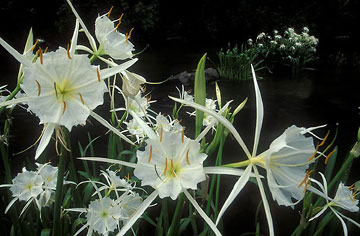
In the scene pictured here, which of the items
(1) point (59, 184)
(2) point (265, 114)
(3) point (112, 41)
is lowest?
(2) point (265, 114)

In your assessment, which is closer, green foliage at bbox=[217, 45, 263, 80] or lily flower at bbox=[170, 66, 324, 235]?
lily flower at bbox=[170, 66, 324, 235]

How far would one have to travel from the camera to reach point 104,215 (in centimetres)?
106

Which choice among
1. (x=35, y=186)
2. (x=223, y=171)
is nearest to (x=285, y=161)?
(x=223, y=171)

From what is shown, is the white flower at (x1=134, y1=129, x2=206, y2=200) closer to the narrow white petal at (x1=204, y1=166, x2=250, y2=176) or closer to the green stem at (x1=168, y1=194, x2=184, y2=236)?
the narrow white petal at (x1=204, y1=166, x2=250, y2=176)

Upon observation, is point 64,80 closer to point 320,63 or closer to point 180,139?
point 180,139

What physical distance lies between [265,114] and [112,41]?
154 inches

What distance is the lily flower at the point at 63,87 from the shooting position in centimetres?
70

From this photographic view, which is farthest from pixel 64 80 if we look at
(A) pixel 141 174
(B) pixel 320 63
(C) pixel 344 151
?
(B) pixel 320 63

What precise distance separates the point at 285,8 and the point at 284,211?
1273cm

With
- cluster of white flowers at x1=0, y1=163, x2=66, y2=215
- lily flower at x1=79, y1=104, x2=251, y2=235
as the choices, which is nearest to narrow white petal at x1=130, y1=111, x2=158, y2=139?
lily flower at x1=79, y1=104, x2=251, y2=235

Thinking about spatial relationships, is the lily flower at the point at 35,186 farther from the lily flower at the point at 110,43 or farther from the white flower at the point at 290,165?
the white flower at the point at 290,165

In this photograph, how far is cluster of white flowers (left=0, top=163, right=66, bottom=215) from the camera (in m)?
1.24

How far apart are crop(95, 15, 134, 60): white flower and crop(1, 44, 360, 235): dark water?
0.20 metres

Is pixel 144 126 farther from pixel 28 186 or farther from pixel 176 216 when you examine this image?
pixel 28 186
